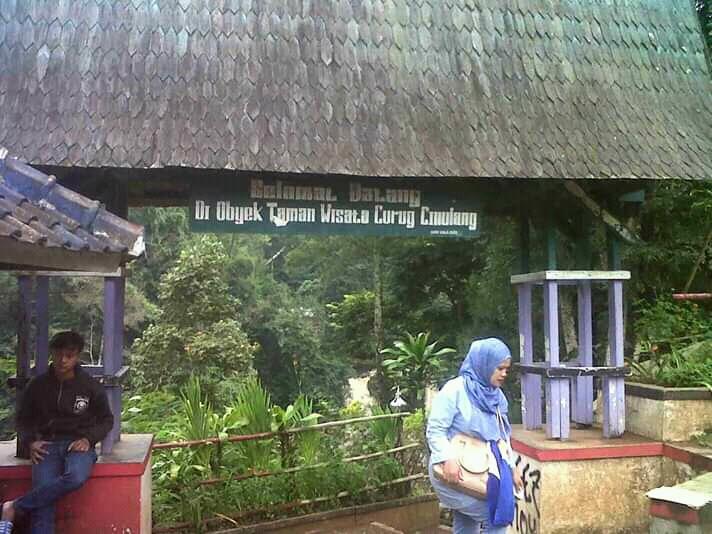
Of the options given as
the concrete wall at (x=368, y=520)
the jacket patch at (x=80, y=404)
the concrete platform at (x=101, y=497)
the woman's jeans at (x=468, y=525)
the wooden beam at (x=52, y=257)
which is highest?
the wooden beam at (x=52, y=257)

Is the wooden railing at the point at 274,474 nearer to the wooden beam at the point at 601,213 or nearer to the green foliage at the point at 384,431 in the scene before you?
the green foliage at the point at 384,431

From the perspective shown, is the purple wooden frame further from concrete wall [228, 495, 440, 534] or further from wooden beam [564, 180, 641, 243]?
concrete wall [228, 495, 440, 534]

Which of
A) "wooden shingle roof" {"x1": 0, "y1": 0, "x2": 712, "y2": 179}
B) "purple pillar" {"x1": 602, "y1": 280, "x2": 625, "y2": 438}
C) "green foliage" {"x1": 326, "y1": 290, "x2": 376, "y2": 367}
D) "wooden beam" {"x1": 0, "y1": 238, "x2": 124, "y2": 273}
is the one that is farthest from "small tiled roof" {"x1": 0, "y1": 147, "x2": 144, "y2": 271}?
"green foliage" {"x1": 326, "y1": 290, "x2": 376, "y2": 367}

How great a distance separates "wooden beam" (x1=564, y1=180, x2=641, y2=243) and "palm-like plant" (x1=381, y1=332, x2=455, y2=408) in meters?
5.03

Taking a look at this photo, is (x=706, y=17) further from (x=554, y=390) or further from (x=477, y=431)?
(x=477, y=431)

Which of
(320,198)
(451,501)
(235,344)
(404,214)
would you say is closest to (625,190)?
(404,214)

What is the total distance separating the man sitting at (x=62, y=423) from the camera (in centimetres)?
452

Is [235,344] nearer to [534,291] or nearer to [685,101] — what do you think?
[534,291]

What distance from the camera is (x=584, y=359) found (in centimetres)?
650

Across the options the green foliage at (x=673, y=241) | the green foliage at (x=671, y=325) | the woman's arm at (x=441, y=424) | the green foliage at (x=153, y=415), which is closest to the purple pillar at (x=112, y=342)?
the woman's arm at (x=441, y=424)

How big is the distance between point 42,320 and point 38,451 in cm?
128

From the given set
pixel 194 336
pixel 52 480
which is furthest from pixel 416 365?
pixel 52 480

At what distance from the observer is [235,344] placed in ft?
50.7

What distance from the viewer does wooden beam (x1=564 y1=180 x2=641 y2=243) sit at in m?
6.31
